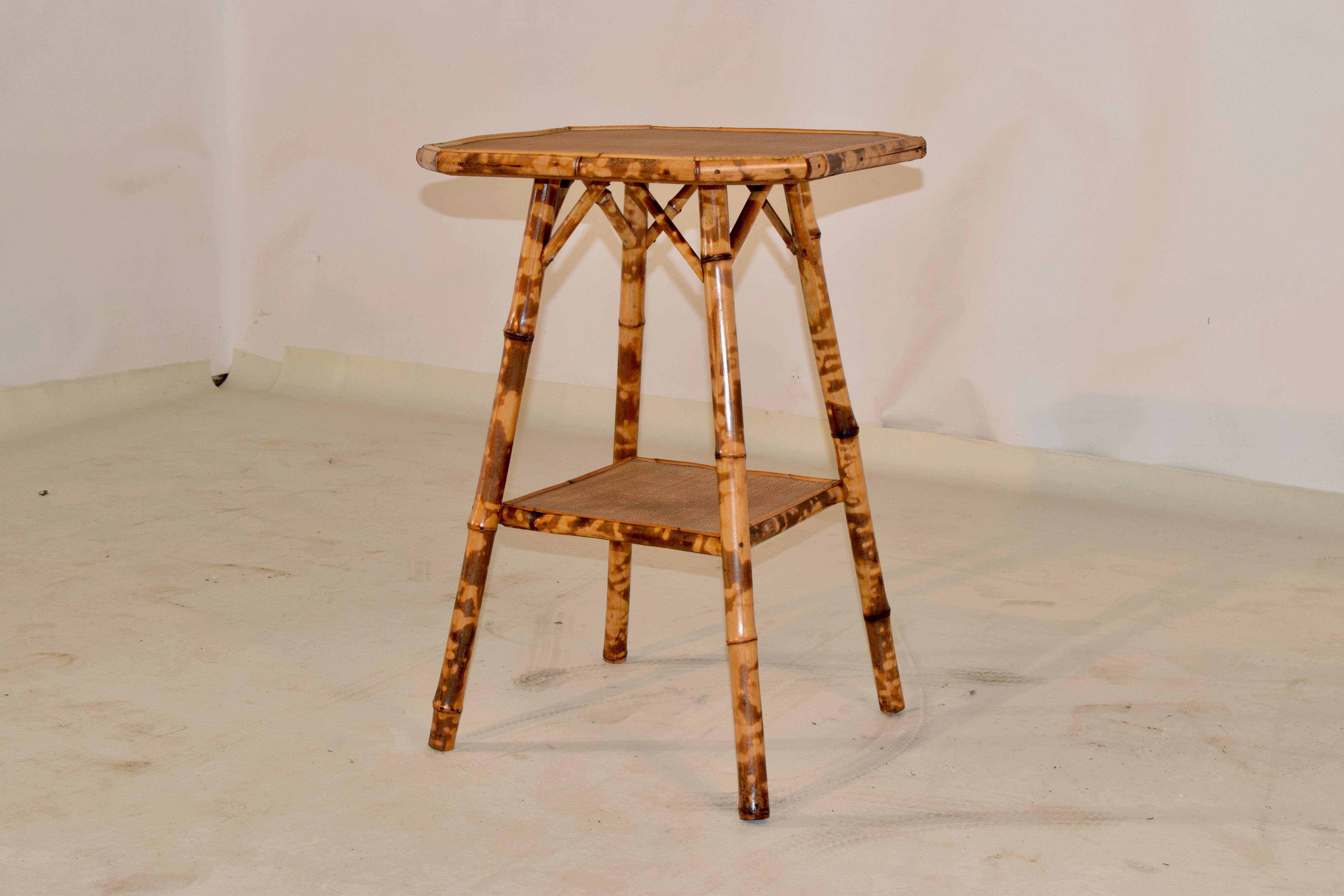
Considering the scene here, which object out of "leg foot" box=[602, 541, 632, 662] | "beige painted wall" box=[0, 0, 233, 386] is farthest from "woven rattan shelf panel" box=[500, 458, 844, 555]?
"beige painted wall" box=[0, 0, 233, 386]

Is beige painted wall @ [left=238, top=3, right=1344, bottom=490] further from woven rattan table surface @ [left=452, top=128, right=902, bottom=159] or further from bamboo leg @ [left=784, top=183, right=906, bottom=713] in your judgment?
bamboo leg @ [left=784, top=183, right=906, bottom=713]

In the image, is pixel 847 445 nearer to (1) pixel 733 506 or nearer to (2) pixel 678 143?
(1) pixel 733 506

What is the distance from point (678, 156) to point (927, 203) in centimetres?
173

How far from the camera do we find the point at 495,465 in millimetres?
1576

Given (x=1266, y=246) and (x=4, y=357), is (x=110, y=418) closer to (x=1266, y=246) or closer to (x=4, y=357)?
(x=4, y=357)

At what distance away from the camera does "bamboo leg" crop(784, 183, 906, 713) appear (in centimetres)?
162

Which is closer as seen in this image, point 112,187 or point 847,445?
point 847,445

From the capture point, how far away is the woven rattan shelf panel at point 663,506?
1510mm

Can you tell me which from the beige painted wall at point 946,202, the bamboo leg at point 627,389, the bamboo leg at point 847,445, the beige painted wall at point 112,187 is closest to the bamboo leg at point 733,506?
the bamboo leg at point 847,445

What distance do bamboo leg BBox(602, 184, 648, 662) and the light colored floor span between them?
0.08 m

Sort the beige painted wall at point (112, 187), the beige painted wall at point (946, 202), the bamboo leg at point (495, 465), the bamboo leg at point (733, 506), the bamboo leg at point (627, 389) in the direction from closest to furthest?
the bamboo leg at point (733, 506) → the bamboo leg at point (495, 465) → the bamboo leg at point (627, 389) → the beige painted wall at point (946, 202) → the beige painted wall at point (112, 187)

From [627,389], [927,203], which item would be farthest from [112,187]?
[627,389]

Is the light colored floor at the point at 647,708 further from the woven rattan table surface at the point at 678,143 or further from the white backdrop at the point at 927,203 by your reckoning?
the woven rattan table surface at the point at 678,143

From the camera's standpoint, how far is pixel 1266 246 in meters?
2.66
